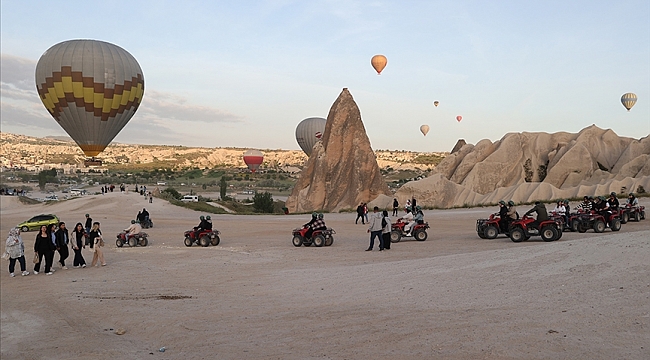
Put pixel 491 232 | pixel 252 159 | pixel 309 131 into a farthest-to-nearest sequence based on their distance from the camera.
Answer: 1. pixel 252 159
2. pixel 309 131
3. pixel 491 232

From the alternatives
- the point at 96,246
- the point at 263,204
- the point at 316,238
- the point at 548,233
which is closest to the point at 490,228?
the point at 548,233

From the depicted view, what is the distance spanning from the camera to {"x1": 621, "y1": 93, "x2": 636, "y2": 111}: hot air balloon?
6425 cm

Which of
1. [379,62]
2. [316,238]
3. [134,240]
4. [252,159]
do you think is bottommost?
[134,240]

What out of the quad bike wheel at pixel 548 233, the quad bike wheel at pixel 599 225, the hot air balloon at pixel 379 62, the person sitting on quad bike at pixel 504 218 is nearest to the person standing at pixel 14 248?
the person sitting on quad bike at pixel 504 218

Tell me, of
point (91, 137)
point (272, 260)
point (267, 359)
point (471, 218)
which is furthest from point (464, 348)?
point (91, 137)

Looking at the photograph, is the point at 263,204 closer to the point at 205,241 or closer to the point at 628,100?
the point at 205,241

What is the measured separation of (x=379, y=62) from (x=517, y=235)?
42.5m

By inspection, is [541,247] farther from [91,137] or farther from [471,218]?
[91,137]

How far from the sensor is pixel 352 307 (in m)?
10.0

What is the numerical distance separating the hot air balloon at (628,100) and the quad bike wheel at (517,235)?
2202 inches

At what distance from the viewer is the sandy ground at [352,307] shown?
7629mm

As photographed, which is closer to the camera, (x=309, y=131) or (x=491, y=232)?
(x=491, y=232)

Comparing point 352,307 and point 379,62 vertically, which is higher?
point 379,62

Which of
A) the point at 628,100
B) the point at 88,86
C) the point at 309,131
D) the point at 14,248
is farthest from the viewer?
the point at 309,131
